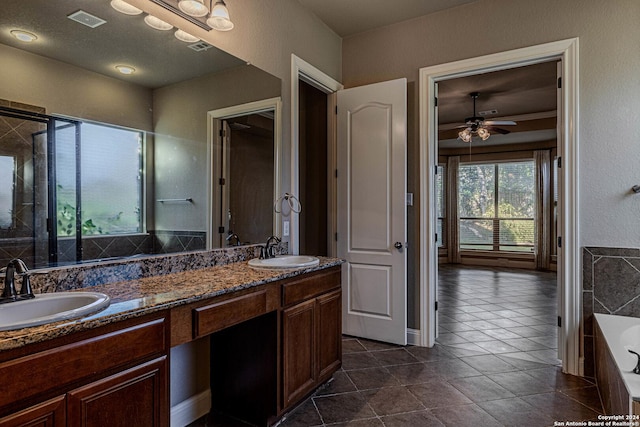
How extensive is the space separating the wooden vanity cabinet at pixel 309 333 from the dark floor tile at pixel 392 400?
1.02 feet

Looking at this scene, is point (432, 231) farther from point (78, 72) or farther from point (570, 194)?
point (78, 72)

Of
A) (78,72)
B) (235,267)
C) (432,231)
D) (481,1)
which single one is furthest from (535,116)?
(78,72)

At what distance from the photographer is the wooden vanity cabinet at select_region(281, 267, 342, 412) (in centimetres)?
201

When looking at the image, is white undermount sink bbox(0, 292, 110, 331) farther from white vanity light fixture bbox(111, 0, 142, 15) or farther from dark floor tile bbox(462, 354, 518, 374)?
dark floor tile bbox(462, 354, 518, 374)

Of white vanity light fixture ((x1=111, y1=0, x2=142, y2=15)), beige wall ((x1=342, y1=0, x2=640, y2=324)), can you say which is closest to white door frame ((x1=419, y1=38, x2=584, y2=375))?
beige wall ((x1=342, y1=0, x2=640, y2=324))

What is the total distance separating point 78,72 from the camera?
1.62 meters

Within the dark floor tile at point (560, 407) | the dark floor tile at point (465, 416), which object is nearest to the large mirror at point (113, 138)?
the dark floor tile at point (465, 416)

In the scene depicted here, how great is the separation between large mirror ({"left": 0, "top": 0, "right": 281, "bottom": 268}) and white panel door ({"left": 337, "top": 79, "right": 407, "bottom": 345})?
1113mm

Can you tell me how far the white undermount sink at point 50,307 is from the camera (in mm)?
1104

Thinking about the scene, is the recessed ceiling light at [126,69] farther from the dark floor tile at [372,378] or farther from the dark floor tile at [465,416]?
the dark floor tile at [465,416]

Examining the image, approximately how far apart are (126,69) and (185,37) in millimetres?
409

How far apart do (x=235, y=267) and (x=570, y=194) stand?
2.42m

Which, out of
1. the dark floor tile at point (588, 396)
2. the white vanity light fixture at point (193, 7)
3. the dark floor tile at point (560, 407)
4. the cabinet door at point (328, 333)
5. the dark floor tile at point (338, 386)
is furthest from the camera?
the dark floor tile at point (338, 386)

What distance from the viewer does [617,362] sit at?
5.99 feet
